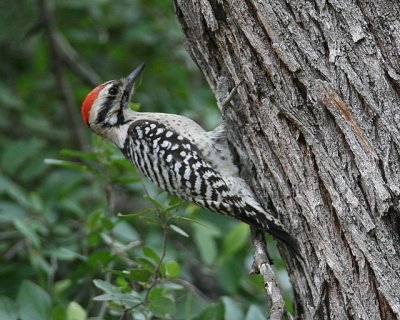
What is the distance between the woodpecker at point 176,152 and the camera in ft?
13.5

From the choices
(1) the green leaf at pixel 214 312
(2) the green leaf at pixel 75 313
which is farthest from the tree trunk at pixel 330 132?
(2) the green leaf at pixel 75 313

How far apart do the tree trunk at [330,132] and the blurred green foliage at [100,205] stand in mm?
591

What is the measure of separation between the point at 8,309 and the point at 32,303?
0.12 metres

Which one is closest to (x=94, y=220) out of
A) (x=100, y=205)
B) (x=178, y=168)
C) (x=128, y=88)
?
(x=178, y=168)

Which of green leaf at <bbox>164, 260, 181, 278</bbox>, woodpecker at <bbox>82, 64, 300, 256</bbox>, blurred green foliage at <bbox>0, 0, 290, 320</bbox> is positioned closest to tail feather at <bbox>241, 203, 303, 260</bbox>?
woodpecker at <bbox>82, 64, 300, 256</bbox>

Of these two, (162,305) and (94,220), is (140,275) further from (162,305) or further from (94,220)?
(94,220)

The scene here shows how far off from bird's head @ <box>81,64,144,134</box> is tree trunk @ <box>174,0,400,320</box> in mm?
1380

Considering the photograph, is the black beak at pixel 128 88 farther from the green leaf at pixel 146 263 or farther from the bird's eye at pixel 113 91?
the green leaf at pixel 146 263

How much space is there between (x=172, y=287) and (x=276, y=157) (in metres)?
0.84

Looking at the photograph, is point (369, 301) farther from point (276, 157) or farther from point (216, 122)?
point (216, 122)

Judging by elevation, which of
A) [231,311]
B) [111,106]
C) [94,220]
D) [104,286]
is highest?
[111,106]

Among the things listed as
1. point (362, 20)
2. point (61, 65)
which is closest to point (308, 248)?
point (362, 20)

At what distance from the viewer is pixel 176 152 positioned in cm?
439

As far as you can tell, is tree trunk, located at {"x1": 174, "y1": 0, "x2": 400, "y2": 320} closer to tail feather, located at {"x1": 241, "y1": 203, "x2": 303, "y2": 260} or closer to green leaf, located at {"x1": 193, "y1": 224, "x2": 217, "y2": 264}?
tail feather, located at {"x1": 241, "y1": 203, "x2": 303, "y2": 260}
